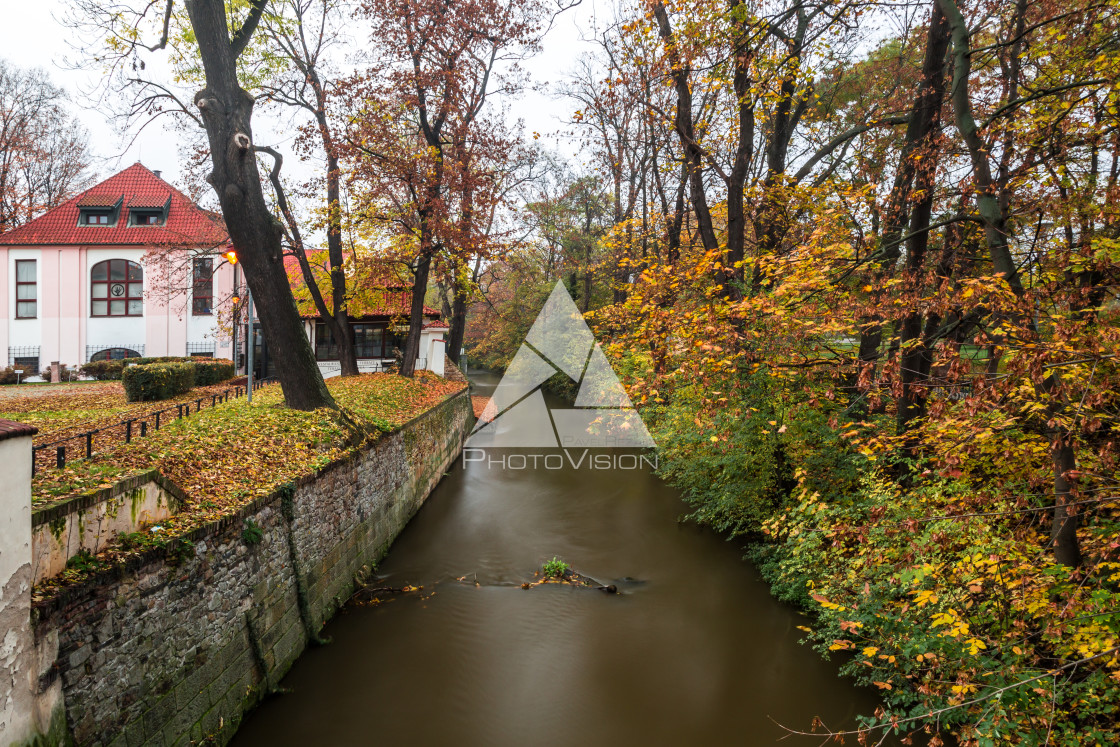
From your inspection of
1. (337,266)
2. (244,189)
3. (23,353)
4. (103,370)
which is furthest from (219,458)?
(23,353)

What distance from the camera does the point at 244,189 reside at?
7.82 metres

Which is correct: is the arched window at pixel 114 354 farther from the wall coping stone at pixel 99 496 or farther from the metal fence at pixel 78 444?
the wall coping stone at pixel 99 496

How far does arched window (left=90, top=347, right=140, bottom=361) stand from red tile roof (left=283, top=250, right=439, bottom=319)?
6743mm

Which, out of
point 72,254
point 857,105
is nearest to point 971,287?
point 857,105

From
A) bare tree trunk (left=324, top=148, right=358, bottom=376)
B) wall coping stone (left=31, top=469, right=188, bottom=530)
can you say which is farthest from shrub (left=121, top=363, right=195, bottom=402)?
wall coping stone (left=31, top=469, right=188, bottom=530)

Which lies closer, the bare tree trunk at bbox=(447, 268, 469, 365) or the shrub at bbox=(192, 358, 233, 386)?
the shrub at bbox=(192, 358, 233, 386)

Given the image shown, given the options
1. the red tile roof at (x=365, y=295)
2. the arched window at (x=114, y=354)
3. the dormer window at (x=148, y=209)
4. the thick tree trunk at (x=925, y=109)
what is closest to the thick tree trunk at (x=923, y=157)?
the thick tree trunk at (x=925, y=109)

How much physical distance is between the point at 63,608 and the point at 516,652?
197 inches

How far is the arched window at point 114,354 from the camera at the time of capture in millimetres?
21188

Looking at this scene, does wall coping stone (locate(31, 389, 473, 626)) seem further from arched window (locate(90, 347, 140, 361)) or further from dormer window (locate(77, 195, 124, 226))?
dormer window (locate(77, 195, 124, 226))

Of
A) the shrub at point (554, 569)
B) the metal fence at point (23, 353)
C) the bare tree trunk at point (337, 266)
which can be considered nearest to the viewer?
the shrub at point (554, 569)

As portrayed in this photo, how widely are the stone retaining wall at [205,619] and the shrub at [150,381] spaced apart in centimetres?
564

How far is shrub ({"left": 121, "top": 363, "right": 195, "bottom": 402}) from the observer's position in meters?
11.0

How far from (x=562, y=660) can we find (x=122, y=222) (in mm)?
24468
